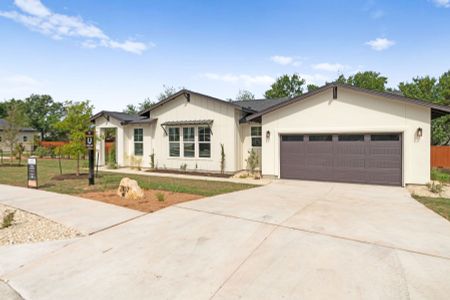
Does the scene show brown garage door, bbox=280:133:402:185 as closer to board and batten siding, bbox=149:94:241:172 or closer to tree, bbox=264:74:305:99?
board and batten siding, bbox=149:94:241:172

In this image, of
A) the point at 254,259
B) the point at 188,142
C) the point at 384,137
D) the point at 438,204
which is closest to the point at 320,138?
the point at 384,137

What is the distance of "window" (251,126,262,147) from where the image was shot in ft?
43.3

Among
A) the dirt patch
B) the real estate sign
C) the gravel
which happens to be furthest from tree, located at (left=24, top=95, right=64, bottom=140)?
the gravel

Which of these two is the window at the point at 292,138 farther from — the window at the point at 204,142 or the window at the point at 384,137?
the window at the point at 204,142

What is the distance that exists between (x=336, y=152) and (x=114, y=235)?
30.5ft

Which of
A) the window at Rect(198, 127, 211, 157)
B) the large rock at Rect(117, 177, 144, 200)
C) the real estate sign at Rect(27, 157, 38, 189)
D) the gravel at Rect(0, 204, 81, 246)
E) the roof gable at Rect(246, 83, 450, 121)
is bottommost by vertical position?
the gravel at Rect(0, 204, 81, 246)

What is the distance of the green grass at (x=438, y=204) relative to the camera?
6.04 m

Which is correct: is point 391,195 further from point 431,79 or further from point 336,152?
point 431,79

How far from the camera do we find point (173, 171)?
14469 millimetres

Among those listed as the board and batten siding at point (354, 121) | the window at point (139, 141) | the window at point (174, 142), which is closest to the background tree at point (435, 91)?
the board and batten siding at point (354, 121)

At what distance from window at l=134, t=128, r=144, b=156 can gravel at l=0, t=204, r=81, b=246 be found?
10936 millimetres

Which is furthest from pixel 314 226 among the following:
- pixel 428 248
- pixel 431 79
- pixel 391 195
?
pixel 431 79

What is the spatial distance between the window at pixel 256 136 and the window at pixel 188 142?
3.53 meters

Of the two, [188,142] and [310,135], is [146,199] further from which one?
[310,135]
